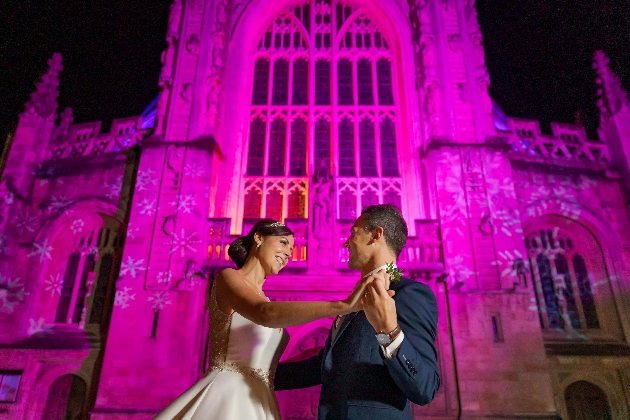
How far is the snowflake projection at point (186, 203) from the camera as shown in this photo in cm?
1030

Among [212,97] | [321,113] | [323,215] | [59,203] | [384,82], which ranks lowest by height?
[323,215]

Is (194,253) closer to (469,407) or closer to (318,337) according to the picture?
(318,337)

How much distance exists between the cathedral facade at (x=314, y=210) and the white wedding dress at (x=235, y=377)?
6453 mm

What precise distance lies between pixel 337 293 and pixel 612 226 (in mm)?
6967

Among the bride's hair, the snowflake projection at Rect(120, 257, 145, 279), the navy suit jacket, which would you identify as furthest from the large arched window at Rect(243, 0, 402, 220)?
the navy suit jacket

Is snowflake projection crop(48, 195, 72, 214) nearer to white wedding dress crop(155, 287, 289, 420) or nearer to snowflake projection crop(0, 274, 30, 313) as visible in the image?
snowflake projection crop(0, 274, 30, 313)

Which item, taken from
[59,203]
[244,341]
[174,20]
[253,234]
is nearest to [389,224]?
[253,234]

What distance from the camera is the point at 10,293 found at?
420 inches

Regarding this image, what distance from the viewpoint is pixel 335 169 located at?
1214 cm

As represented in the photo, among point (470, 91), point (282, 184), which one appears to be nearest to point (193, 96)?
point (282, 184)

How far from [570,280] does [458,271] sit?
3.43 meters

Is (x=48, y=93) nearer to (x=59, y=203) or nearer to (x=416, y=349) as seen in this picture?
(x=59, y=203)

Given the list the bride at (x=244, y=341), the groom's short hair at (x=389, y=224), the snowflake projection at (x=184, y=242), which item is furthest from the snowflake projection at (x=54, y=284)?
the groom's short hair at (x=389, y=224)

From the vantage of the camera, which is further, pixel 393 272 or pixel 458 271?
pixel 458 271
